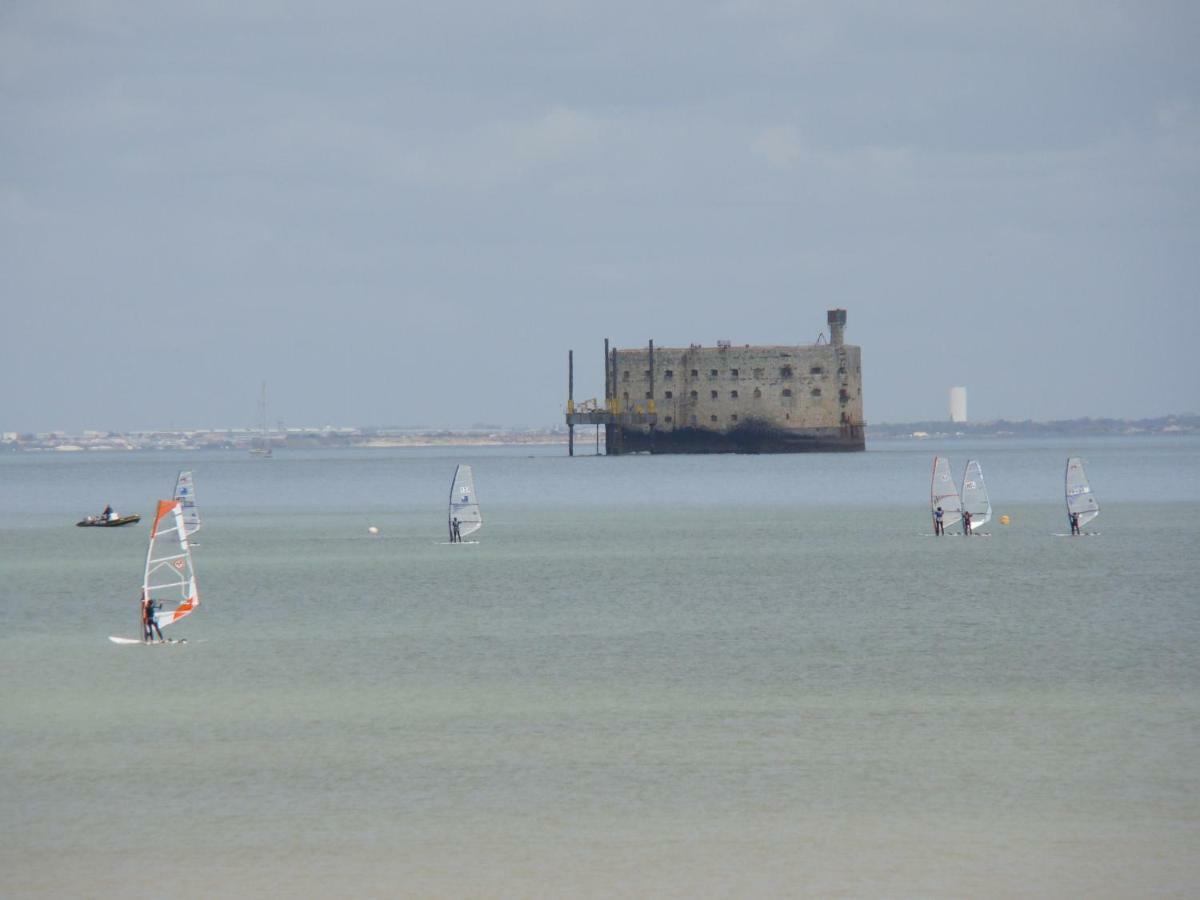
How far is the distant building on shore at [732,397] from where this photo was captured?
603 feet

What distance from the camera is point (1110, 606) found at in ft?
141

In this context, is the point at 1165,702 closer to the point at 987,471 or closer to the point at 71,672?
the point at 71,672

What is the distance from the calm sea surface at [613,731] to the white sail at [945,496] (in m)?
13.3

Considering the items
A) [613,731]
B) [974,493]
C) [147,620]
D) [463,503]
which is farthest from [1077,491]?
[613,731]

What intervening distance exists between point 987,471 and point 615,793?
156m

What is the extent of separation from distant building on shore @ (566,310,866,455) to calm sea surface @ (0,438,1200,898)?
125 m

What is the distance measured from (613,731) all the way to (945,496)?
5028 cm

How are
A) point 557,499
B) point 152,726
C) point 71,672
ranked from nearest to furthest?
point 152,726 → point 71,672 → point 557,499

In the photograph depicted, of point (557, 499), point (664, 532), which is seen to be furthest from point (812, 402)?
point (664, 532)

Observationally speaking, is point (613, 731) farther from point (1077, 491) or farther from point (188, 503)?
point (188, 503)

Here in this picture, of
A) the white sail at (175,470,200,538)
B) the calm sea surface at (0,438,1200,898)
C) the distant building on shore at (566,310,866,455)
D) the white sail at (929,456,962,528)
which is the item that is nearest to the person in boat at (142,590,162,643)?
the calm sea surface at (0,438,1200,898)

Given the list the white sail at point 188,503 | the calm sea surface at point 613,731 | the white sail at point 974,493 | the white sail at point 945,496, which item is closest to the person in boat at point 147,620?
the calm sea surface at point 613,731

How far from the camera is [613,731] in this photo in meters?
25.8

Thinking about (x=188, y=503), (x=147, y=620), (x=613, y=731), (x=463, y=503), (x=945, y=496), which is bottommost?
(x=613, y=731)
